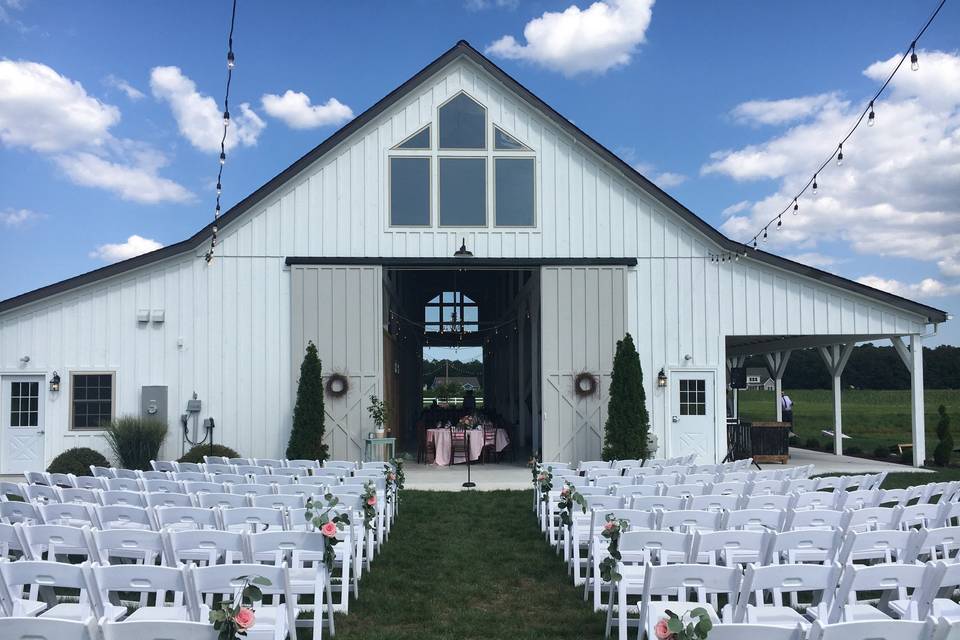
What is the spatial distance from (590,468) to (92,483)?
20.4 feet

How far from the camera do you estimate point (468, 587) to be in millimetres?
7031

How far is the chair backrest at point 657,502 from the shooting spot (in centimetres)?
679

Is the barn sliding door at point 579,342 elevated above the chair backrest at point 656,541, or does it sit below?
above

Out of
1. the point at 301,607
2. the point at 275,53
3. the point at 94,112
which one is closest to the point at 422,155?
the point at 275,53

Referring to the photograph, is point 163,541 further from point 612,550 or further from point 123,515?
point 612,550

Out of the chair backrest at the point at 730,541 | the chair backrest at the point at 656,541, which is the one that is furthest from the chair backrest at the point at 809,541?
the chair backrest at the point at 656,541

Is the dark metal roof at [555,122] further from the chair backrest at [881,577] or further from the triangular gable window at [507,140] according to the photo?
the chair backrest at [881,577]

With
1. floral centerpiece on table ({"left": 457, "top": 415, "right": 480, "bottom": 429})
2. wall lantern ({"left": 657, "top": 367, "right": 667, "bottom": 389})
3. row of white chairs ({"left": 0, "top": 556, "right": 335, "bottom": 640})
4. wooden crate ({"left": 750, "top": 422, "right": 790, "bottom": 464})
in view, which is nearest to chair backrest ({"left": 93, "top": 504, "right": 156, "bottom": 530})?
row of white chairs ({"left": 0, "top": 556, "right": 335, "bottom": 640})

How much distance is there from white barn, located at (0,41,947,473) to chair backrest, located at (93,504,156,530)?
29.7 feet

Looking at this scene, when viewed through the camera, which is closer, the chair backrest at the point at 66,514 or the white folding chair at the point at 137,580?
the white folding chair at the point at 137,580

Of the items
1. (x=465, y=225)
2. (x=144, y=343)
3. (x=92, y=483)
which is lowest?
(x=92, y=483)

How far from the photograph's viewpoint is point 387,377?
18.3m

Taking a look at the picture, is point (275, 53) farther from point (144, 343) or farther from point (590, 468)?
point (590, 468)

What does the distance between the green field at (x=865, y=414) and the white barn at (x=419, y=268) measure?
21.9 feet
